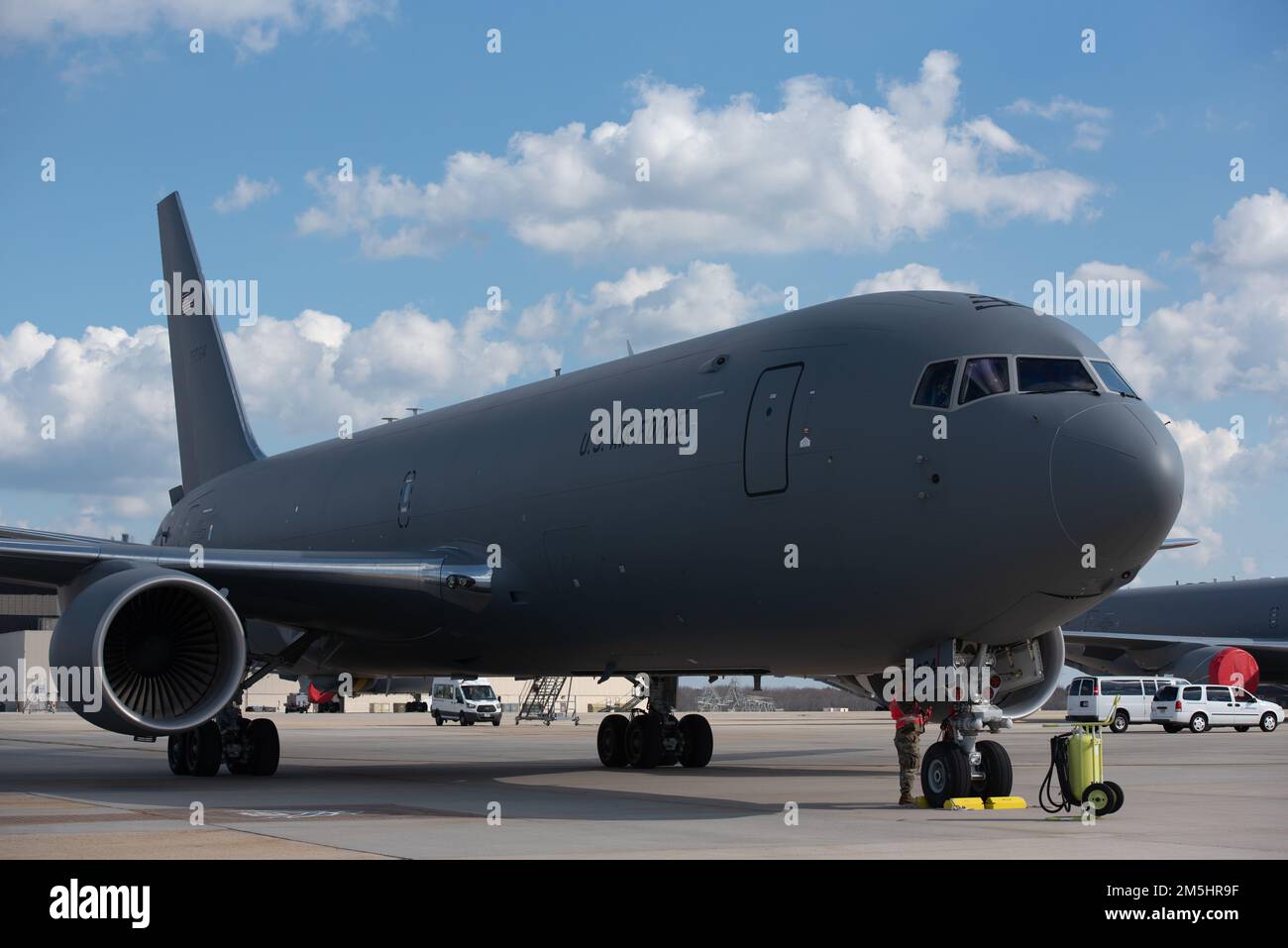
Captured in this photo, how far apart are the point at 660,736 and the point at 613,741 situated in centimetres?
80

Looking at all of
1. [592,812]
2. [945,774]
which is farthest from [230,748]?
[945,774]

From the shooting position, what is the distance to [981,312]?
1360cm

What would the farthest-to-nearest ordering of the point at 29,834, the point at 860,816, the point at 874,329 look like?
the point at 874,329, the point at 860,816, the point at 29,834

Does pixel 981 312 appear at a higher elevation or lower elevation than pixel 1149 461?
higher

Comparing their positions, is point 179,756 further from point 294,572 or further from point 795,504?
point 795,504

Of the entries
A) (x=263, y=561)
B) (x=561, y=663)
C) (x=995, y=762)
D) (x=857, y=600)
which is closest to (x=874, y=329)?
(x=857, y=600)

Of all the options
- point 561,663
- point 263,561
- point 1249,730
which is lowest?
point 1249,730

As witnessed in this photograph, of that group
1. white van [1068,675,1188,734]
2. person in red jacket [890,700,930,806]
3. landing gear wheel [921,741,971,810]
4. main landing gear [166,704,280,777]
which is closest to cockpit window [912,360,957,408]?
person in red jacket [890,700,930,806]

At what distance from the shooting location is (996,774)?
1330 cm

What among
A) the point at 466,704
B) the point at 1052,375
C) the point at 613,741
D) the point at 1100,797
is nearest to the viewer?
the point at 1052,375

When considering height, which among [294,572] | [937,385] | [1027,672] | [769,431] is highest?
[937,385]

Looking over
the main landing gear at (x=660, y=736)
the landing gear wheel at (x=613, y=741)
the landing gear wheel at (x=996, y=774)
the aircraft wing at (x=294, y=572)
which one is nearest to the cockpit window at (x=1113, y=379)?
the landing gear wheel at (x=996, y=774)
